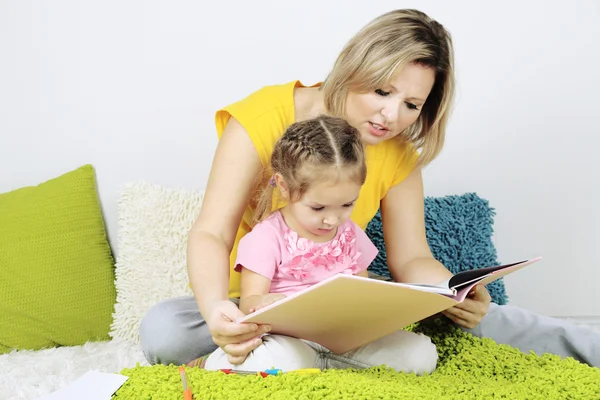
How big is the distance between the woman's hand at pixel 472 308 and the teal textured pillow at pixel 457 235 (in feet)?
1.89

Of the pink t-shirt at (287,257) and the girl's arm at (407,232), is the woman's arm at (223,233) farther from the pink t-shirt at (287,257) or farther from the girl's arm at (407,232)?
the girl's arm at (407,232)

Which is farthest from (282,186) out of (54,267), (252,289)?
(54,267)

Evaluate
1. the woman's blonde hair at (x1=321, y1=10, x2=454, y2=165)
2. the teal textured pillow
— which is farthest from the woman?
the teal textured pillow

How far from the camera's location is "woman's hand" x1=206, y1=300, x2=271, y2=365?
1.21 metres

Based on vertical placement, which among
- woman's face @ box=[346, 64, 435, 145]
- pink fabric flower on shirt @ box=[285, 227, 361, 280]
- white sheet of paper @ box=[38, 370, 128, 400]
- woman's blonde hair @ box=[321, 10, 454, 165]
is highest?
woman's blonde hair @ box=[321, 10, 454, 165]

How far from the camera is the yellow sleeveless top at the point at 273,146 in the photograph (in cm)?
157

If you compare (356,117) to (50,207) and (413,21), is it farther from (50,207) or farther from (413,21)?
(50,207)

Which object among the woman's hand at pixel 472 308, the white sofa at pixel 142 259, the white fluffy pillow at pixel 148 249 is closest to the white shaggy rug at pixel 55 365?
the white sofa at pixel 142 259

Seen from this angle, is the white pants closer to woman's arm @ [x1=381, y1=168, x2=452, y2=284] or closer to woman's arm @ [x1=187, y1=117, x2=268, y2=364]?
woman's arm @ [x1=187, y1=117, x2=268, y2=364]

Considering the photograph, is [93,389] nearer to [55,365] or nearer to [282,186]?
[282,186]

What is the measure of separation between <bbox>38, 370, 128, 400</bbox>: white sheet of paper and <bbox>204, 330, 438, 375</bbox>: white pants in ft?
0.70

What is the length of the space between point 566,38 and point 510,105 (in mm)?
279

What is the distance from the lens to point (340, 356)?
4.57 feet

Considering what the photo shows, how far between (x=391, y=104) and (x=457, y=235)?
30.0 inches
